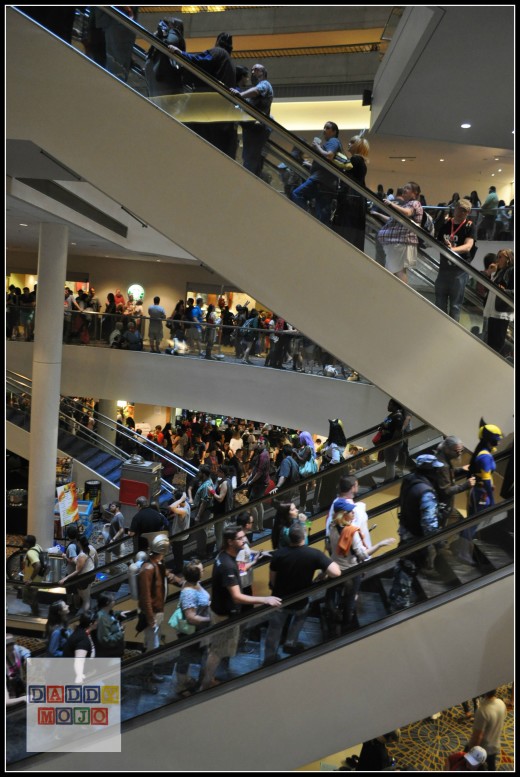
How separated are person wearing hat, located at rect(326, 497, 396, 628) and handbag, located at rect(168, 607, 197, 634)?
107 centimetres

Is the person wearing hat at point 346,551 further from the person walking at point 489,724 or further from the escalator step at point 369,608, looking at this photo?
the person walking at point 489,724

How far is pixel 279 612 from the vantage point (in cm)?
470

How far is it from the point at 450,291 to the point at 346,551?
240 cm

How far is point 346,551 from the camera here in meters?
5.23

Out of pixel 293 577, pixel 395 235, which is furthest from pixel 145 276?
pixel 293 577

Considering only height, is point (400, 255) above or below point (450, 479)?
above

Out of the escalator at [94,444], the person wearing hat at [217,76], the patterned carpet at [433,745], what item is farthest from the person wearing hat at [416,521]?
the escalator at [94,444]

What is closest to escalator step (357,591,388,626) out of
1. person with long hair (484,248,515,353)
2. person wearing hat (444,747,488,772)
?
person wearing hat (444,747,488,772)

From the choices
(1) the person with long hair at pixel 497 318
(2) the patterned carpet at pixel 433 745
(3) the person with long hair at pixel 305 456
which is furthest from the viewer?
(3) the person with long hair at pixel 305 456

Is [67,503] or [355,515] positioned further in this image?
[67,503]

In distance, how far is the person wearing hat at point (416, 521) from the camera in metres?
4.72

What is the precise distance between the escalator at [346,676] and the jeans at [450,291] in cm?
194

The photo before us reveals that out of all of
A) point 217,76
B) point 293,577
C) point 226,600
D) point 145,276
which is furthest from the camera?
point 145,276

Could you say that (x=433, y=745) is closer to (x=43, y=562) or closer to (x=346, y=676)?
(x=346, y=676)
